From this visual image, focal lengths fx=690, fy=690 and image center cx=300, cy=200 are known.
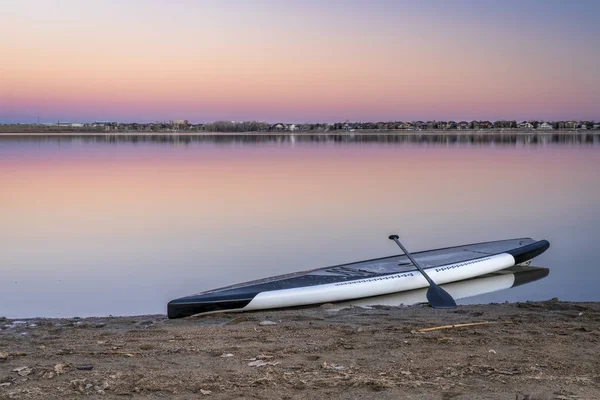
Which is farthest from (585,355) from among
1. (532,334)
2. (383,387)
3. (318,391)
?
(318,391)

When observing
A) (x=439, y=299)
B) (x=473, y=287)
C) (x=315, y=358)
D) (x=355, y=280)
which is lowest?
(x=473, y=287)

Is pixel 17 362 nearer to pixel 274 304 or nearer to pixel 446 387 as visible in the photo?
pixel 446 387

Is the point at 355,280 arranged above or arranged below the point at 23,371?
below

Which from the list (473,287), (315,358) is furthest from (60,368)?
(473,287)

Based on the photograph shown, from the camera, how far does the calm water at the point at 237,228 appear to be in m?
11.8

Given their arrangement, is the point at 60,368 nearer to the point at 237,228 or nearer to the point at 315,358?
the point at 315,358

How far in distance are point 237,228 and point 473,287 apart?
8132mm

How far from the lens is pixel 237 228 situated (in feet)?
60.2

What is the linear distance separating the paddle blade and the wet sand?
127 centimetres

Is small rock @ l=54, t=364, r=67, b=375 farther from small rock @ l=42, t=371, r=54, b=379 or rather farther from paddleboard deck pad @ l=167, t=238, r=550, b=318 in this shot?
paddleboard deck pad @ l=167, t=238, r=550, b=318

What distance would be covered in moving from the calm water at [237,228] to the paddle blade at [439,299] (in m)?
1.22

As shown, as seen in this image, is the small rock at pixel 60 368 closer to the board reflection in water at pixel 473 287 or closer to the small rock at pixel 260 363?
the small rock at pixel 260 363

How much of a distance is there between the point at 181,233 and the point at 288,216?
4.14 meters

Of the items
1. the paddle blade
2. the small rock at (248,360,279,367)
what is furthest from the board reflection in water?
the small rock at (248,360,279,367)
